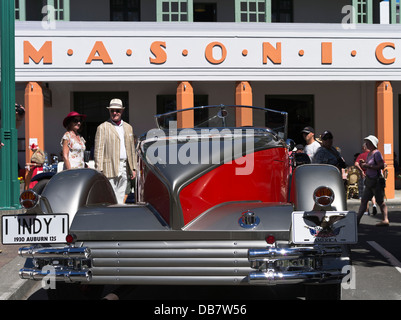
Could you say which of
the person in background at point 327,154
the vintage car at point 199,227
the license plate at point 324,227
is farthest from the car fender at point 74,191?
the person in background at point 327,154

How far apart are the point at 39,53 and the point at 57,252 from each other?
11377mm

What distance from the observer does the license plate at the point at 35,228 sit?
12.1 ft

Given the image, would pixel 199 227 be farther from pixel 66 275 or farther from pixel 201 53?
pixel 201 53

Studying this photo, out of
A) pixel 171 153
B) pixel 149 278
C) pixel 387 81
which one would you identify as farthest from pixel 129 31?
pixel 149 278

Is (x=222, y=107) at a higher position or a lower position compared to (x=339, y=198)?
higher

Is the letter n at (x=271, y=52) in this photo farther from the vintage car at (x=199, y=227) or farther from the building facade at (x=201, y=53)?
the vintage car at (x=199, y=227)

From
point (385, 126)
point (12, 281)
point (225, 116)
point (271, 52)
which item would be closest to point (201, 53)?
point (271, 52)

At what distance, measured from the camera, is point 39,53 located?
13.9m

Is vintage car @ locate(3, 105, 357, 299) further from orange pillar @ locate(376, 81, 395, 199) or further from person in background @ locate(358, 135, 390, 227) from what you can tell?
orange pillar @ locate(376, 81, 395, 199)

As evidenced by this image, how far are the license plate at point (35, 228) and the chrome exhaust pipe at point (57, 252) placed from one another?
91mm

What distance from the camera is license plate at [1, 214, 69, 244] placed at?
368cm

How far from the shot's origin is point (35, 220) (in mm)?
3730
